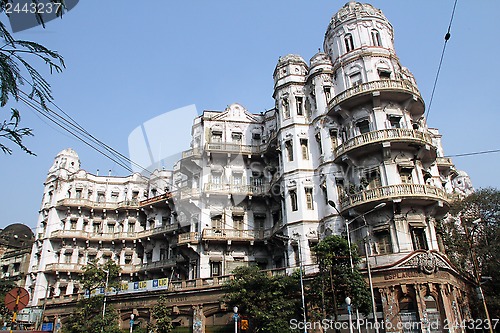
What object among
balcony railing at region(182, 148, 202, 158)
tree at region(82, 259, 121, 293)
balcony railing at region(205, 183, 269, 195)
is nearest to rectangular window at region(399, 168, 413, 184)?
balcony railing at region(205, 183, 269, 195)

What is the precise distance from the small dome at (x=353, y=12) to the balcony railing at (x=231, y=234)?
66.4 ft

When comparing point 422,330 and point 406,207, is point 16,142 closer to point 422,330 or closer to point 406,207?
point 422,330

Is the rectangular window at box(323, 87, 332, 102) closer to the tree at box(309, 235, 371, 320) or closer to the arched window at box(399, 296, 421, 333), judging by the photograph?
the tree at box(309, 235, 371, 320)

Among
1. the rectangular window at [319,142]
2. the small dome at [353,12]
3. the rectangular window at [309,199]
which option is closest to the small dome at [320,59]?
the small dome at [353,12]

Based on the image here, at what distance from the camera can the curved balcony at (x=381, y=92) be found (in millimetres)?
29641

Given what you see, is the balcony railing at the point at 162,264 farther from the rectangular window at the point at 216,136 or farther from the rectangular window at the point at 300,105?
the rectangular window at the point at 300,105

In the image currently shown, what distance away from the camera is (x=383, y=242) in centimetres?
2712

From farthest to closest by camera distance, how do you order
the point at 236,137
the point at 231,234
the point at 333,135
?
the point at 236,137
the point at 231,234
the point at 333,135

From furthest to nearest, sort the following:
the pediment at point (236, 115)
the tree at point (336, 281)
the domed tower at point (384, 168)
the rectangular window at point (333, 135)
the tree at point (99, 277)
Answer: the pediment at point (236, 115) → the tree at point (99, 277) → the rectangular window at point (333, 135) → the domed tower at point (384, 168) → the tree at point (336, 281)

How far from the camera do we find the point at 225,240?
3406 cm

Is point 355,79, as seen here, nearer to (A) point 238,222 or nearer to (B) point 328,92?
(B) point 328,92

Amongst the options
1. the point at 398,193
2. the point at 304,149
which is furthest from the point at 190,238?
the point at 398,193

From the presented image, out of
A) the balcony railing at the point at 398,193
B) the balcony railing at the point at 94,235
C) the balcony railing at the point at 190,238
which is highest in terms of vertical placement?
the balcony railing at the point at 94,235

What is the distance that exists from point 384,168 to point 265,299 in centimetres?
1257
